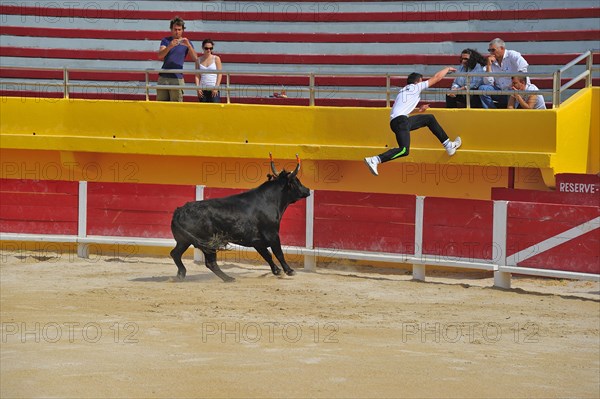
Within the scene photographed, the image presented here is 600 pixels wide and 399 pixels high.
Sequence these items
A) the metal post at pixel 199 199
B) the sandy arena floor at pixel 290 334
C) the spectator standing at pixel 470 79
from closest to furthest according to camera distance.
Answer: the sandy arena floor at pixel 290 334
the spectator standing at pixel 470 79
the metal post at pixel 199 199

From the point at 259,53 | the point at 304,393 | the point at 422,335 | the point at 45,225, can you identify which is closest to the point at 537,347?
the point at 422,335

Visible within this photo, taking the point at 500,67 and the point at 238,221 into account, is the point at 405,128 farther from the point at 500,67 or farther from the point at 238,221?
the point at 238,221

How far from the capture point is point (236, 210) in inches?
521

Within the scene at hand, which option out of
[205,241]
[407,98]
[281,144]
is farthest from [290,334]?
[281,144]

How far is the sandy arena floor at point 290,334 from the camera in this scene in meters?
8.83

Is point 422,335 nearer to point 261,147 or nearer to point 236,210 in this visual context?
point 236,210

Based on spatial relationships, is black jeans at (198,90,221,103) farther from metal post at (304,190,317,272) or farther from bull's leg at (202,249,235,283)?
bull's leg at (202,249,235,283)

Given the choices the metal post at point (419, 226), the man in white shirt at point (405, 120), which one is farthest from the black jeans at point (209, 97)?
the metal post at point (419, 226)

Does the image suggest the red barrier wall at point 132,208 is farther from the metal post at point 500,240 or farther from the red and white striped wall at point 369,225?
the metal post at point 500,240

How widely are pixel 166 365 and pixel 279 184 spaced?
4.43 meters

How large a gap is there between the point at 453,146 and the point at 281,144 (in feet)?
7.36

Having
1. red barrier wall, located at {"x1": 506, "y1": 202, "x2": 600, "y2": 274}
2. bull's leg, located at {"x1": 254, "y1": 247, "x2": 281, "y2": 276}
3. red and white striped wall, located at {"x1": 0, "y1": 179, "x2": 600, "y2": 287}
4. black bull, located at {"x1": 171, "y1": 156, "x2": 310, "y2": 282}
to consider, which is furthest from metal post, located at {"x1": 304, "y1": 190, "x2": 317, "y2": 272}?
red barrier wall, located at {"x1": 506, "y1": 202, "x2": 600, "y2": 274}

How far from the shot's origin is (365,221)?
46.2ft

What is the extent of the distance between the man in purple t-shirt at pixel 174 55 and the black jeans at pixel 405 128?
9.88 feet
